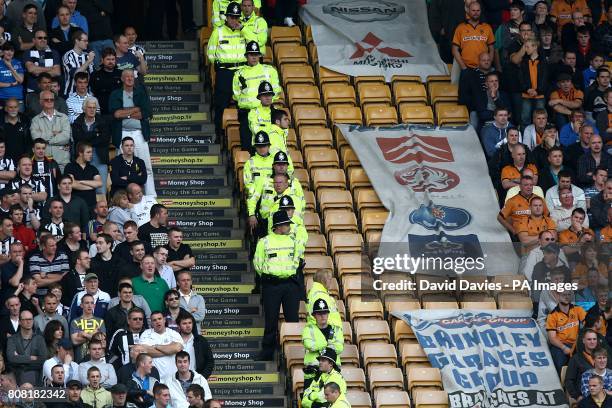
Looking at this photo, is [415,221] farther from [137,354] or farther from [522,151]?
[137,354]

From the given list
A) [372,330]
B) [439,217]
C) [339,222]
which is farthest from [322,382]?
[439,217]

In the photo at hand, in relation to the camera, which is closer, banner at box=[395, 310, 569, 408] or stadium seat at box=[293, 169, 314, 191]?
banner at box=[395, 310, 569, 408]

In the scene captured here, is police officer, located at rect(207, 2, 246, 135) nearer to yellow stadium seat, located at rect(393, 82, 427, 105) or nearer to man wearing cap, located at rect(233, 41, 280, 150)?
man wearing cap, located at rect(233, 41, 280, 150)

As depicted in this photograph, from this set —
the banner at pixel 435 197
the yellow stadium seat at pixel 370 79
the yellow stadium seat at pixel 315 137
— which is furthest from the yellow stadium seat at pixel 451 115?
the yellow stadium seat at pixel 315 137

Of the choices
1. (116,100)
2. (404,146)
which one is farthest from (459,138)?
(116,100)

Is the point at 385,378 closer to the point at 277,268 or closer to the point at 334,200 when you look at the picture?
the point at 277,268

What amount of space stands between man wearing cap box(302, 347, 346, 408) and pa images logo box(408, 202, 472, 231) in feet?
11.1

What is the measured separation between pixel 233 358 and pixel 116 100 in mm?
3822

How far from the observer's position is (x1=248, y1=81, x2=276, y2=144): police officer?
76.3 ft

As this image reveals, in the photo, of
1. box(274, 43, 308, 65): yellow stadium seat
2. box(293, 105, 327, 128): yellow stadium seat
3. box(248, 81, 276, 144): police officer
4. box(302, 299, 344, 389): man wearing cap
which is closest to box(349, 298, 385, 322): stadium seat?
box(302, 299, 344, 389): man wearing cap

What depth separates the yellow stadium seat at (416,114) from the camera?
24891 mm

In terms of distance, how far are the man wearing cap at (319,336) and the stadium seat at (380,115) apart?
478 cm

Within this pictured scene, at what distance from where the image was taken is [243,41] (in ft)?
79.5

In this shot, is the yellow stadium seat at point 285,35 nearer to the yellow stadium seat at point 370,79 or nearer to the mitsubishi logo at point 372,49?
the mitsubishi logo at point 372,49
